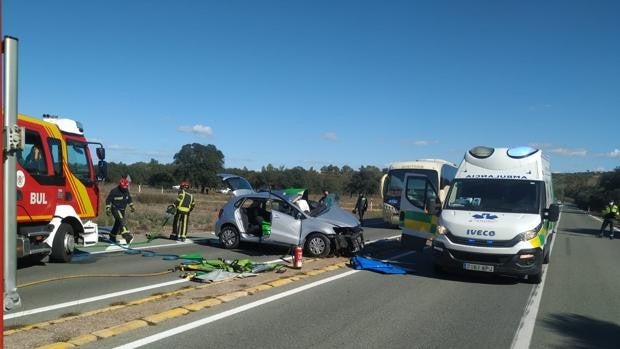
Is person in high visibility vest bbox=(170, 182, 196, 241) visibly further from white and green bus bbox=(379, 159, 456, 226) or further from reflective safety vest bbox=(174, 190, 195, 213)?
white and green bus bbox=(379, 159, 456, 226)

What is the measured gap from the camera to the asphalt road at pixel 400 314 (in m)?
6.17

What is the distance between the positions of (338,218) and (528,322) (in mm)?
Answer: 6557

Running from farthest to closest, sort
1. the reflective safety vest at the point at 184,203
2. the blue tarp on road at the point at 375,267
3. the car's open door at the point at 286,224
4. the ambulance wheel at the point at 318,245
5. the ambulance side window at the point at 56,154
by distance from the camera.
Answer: the reflective safety vest at the point at 184,203
the car's open door at the point at 286,224
the ambulance wheel at the point at 318,245
the blue tarp on road at the point at 375,267
the ambulance side window at the point at 56,154

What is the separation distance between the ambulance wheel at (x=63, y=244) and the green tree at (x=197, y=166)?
9865cm

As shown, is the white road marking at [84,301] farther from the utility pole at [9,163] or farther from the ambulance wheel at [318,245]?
the ambulance wheel at [318,245]

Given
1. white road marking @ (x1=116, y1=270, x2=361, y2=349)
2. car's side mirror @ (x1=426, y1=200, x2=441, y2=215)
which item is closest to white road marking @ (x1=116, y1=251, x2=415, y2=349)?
white road marking @ (x1=116, y1=270, x2=361, y2=349)

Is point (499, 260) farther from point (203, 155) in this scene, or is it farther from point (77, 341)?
point (203, 155)

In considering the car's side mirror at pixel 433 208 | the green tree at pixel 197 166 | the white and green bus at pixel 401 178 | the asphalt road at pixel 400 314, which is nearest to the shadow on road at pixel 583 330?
the asphalt road at pixel 400 314

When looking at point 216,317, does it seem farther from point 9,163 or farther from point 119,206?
point 119,206

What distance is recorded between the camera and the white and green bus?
25.6m

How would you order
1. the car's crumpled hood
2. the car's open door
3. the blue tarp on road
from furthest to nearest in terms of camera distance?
the car's open door, the car's crumpled hood, the blue tarp on road

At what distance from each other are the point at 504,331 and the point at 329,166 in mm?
141367

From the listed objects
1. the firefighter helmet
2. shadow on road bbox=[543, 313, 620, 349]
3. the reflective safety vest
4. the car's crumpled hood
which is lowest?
shadow on road bbox=[543, 313, 620, 349]

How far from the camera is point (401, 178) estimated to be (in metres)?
27.2
